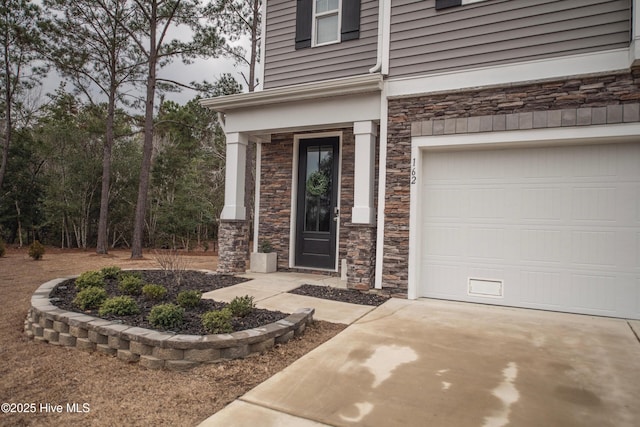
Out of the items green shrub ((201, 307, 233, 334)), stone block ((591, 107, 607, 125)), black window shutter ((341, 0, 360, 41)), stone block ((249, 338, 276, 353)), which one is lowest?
stone block ((249, 338, 276, 353))

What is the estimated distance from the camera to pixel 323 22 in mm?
6680

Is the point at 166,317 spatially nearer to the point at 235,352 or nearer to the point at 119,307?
the point at 119,307

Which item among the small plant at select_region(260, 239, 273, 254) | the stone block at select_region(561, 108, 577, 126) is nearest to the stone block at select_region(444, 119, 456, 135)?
the stone block at select_region(561, 108, 577, 126)

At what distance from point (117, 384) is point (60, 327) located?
124 cm

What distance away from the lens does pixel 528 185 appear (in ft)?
15.3

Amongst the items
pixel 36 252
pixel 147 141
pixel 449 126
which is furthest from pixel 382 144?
pixel 36 252

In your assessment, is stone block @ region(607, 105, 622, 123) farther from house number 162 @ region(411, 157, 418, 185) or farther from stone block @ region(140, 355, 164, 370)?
stone block @ region(140, 355, 164, 370)

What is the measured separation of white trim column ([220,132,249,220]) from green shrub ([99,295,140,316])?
3038 mm

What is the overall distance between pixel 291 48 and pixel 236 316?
5.17 m

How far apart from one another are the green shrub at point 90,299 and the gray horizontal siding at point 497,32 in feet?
14.9

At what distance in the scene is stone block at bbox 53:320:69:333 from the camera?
3.31m

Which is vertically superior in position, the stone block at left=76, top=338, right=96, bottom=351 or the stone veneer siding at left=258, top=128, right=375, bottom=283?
the stone veneer siding at left=258, top=128, right=375, bottom=283

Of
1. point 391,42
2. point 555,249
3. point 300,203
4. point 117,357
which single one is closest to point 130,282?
Answer: point 117,357

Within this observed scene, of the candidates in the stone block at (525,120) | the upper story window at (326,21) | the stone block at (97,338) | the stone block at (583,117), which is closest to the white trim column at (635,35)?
the stone block at (583,117)
